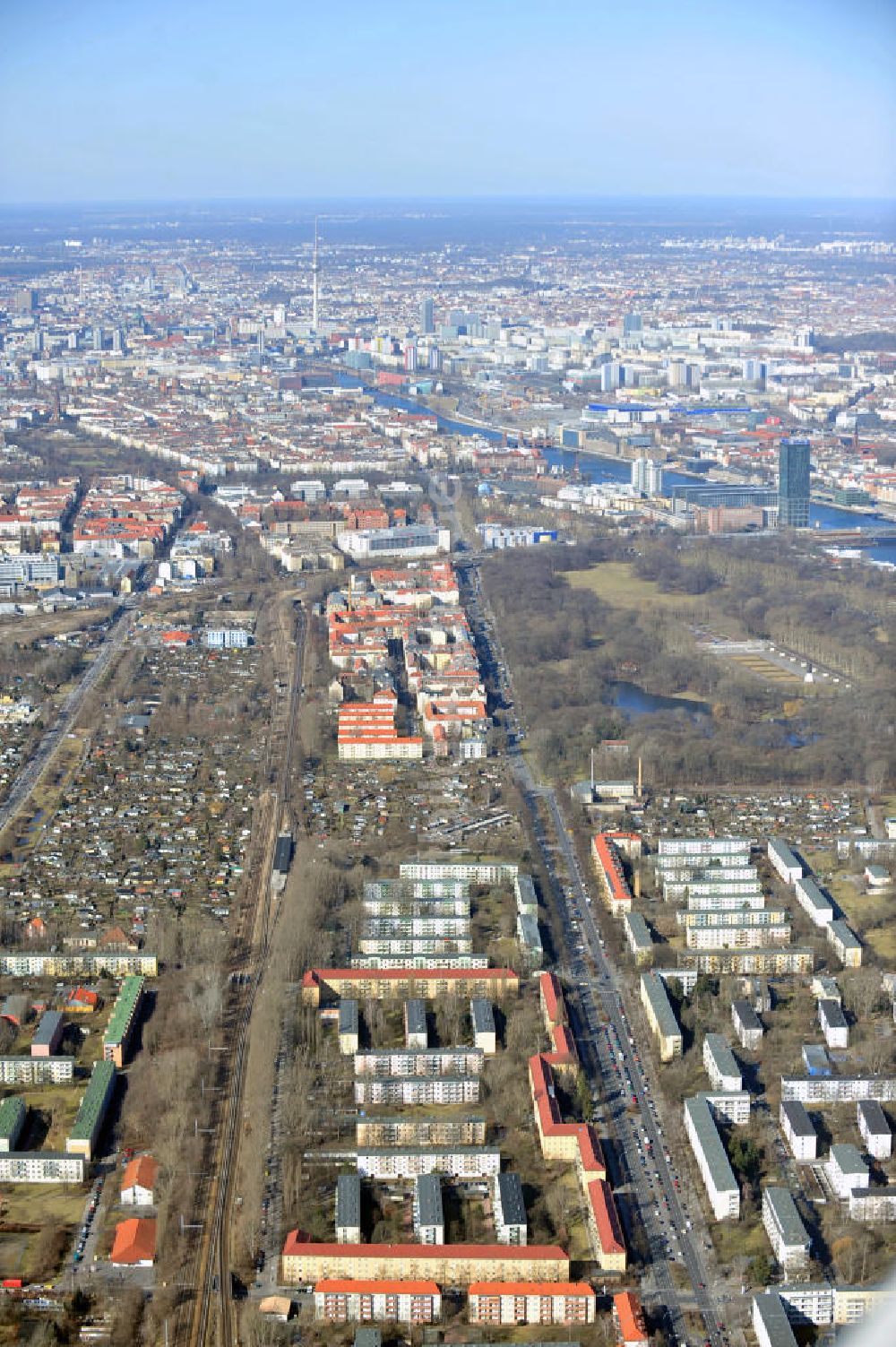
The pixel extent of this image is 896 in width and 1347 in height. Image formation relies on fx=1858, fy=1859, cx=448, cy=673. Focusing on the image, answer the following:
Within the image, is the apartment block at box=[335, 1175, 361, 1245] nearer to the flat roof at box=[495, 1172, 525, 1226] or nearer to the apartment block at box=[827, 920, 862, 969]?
the flat roof at box=[495, 1172, 525, 1226]

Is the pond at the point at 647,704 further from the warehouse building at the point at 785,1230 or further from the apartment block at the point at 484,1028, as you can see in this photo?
the warehouse building at the point at 785,1230

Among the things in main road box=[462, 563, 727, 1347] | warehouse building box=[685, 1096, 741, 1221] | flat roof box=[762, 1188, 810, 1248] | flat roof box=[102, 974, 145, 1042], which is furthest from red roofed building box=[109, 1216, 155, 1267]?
flat roof box=[762, 1188, 810, 1248]

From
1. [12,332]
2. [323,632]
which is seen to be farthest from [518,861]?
[12,332]

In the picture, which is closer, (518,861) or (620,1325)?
(620,1325)

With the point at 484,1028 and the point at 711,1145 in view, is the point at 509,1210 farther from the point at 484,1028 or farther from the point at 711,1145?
the point at 484,1028

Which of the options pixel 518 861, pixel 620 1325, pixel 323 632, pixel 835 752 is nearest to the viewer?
pixel 620 1325

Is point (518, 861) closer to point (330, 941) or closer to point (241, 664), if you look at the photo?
point (330, 941)
